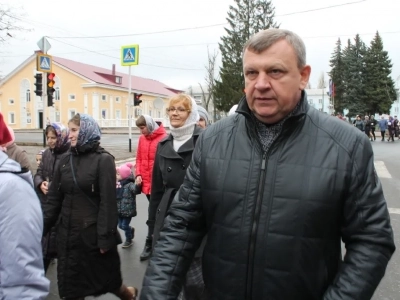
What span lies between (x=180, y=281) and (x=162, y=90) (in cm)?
7178

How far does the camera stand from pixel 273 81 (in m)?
1.76

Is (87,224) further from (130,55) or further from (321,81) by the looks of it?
(321,81)

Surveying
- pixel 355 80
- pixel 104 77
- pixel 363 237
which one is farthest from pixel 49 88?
pixel 104 77

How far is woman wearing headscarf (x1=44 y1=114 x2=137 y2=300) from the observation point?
344cm

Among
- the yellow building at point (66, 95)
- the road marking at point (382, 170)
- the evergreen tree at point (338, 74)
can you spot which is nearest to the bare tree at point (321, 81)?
the evergreen tree at point (338, 74)

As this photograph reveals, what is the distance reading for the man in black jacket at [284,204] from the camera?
1658 mm

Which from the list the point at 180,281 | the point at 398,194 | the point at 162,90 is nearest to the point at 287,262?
the point at 180,281

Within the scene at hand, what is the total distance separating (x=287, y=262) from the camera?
5.51ft

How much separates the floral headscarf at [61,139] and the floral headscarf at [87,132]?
961 millimetres

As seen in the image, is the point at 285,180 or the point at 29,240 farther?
the point at 29,240

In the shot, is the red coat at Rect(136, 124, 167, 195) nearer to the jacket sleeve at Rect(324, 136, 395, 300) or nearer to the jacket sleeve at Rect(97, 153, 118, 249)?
the jacket sleeve at Rect(97, 153, 118, 249)

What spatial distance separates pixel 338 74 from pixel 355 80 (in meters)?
10.6

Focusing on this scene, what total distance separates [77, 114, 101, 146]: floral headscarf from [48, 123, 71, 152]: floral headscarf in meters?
0.96

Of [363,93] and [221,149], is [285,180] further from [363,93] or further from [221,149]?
[363,93]
